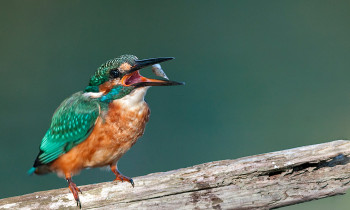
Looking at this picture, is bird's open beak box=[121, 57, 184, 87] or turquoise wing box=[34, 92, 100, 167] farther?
turquoise wing box=[34, 92, 100, 167]

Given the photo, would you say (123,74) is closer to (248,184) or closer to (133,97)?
(133,97)

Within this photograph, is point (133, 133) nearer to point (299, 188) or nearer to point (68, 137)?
point (68, 137)

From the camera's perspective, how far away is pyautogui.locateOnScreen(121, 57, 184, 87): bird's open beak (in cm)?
116

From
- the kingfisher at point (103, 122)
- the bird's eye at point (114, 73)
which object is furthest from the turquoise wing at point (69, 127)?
the bird's eye at point (114, 73)

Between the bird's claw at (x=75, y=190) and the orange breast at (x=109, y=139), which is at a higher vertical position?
the orange breast at (x=109, y=139)

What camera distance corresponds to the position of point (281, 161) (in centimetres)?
116

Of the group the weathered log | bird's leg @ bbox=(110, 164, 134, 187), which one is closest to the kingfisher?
bird's leg @ bbox=(110, 164, 134, 187)

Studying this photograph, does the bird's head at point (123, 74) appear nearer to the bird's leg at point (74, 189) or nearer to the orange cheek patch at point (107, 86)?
the orange cheek patch at point (107, 86)

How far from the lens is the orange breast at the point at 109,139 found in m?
1.26

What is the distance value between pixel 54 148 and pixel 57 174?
4.8 inches

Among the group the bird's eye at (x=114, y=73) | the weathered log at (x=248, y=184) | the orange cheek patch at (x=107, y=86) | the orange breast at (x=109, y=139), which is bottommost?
the weathered log at (x=248, y=184)

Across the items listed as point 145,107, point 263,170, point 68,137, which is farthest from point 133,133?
point 263,170

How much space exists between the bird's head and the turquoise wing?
0.29ft

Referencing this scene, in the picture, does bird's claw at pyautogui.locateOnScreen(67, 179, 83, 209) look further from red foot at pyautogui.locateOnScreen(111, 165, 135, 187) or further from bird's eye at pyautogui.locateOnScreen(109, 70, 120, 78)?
bird's eye at pyautogui.locateOnScreen(109, 70, 120, 78)
